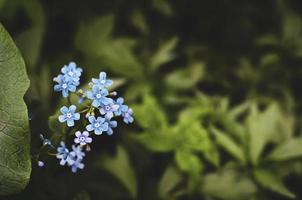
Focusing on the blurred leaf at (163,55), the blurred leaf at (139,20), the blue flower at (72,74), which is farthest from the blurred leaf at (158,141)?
the blurred leaf at (139,20)

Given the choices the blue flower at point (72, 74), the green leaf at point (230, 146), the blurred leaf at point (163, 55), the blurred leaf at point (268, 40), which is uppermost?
the blurred leaf at point (268, 40)

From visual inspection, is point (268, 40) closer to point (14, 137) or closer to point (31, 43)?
point (31, 43)

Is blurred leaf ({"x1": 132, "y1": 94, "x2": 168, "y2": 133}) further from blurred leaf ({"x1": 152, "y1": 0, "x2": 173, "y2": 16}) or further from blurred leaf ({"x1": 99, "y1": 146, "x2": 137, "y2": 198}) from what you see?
blurred leaf ({"x1": 152, "y1": 0, "x2": 173, "y2": 16})

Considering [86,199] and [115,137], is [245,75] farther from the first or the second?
[86,199]

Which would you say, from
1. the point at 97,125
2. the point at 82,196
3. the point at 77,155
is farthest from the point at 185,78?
the point at 97,125

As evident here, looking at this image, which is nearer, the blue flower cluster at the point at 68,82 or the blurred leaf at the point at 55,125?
the blue flower cluster at the point at 68,82

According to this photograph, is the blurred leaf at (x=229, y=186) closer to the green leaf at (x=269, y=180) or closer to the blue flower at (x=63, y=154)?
the green leaf at (x=269, y=180)

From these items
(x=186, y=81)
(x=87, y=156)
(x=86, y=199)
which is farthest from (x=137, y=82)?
(x=86, y=199)
